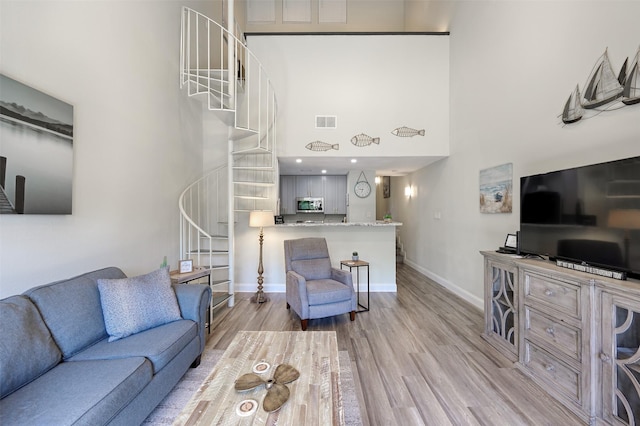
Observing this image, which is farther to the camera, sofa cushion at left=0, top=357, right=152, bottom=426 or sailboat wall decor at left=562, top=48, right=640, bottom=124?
sailboat wall decor at left=562, top=48, right=640, bottom=124

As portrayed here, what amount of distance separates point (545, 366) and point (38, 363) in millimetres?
3257

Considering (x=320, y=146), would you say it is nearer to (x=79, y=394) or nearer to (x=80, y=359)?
(x=80, y=359)

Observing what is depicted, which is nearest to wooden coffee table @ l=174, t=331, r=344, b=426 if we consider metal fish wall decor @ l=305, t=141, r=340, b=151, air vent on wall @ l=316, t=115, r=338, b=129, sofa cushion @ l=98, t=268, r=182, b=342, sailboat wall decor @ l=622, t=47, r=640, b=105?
sofa cushion @ l=98, t=268, r=182, b=342

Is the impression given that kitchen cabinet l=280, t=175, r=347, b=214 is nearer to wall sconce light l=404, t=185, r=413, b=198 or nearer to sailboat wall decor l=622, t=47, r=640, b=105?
wall sconce light l=404, t=185, r=413, b=198

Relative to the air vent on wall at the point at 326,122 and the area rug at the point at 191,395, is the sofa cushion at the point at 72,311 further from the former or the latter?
the air vent on wall at the point at 326,122

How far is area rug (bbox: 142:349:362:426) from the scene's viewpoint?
1.67 metres

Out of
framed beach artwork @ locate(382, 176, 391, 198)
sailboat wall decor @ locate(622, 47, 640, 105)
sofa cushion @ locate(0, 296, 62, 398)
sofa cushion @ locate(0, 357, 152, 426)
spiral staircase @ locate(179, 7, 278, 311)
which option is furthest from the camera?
framed beach artwork @ locate(382, 176, 391, 198)

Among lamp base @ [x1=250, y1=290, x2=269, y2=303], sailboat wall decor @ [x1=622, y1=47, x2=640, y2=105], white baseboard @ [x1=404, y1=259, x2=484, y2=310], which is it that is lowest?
lamp base @ [x1=250, y1=290, x2=269, y2=303]

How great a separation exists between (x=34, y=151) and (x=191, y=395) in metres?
2.01

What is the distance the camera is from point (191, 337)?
6.68 feet

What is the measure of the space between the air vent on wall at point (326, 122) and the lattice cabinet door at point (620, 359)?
3717 mm

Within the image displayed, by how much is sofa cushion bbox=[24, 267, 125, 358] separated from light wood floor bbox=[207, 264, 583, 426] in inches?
43.8

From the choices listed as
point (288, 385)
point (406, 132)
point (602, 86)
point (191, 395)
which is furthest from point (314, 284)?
point (602, 86)

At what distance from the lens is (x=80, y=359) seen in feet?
5.13
